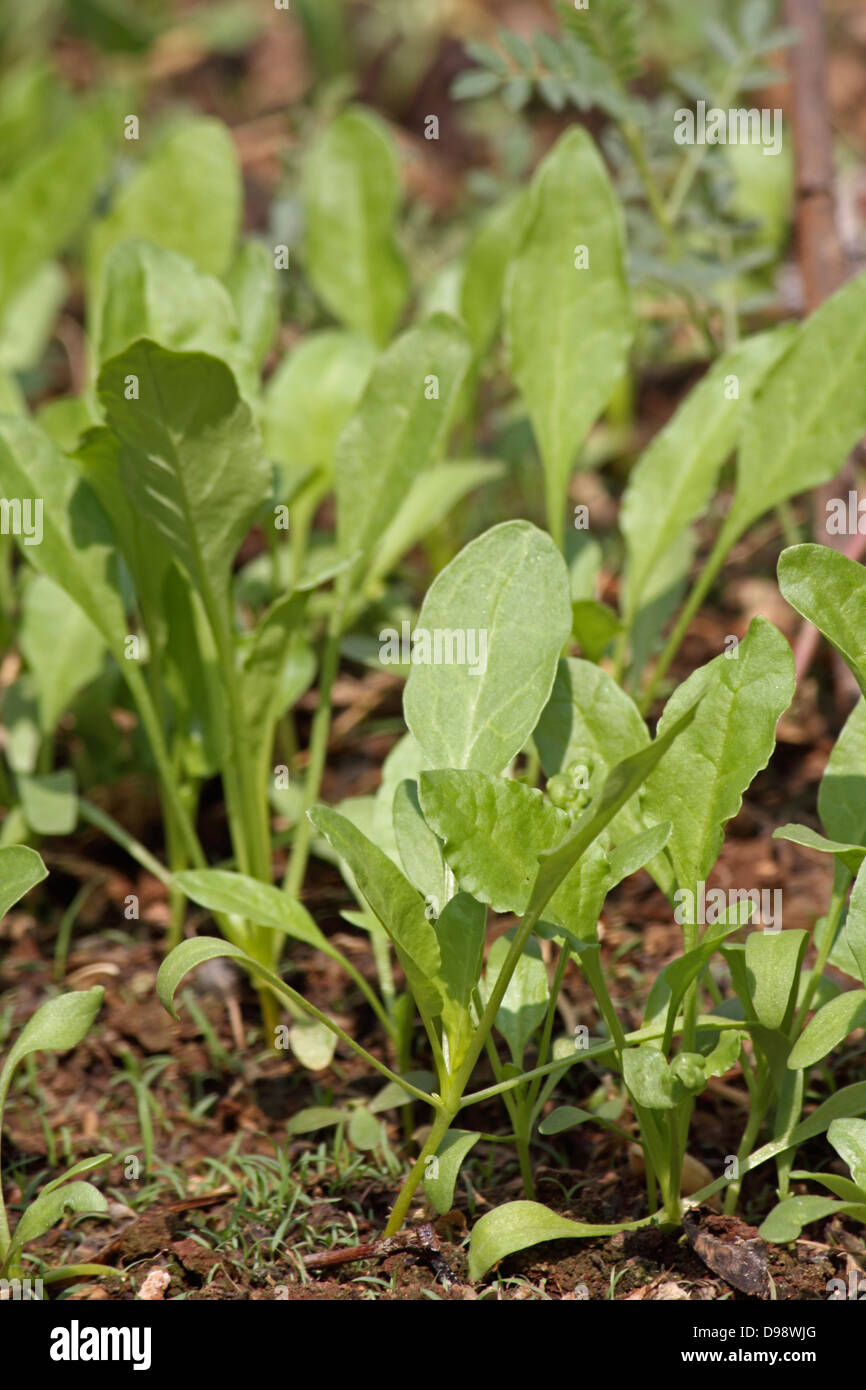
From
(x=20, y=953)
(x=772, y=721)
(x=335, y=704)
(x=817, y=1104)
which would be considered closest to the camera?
(x=772, y=721)

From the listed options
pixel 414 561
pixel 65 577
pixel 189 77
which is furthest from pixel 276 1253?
pixel 189 77

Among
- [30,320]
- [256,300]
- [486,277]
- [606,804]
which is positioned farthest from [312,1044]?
[30,320]

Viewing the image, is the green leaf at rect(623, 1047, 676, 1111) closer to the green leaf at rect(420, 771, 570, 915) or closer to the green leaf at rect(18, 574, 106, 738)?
the green leaf at rect(420, 771, 570, 915)

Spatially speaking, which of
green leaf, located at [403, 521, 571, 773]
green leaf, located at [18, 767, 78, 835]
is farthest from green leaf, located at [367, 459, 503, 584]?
green leaf, located at [403, 521, 571, 773]

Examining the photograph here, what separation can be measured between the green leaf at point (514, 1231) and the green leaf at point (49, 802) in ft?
2.26

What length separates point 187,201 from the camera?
1.93 m

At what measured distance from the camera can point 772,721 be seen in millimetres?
1115

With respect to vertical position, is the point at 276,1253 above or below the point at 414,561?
below

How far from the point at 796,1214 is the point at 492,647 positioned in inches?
20.6

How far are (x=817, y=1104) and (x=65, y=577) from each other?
93 centimetres

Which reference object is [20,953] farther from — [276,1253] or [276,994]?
[276,1253]

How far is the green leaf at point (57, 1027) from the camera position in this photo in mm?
1117

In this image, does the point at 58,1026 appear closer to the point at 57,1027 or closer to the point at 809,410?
the point at 57,1027

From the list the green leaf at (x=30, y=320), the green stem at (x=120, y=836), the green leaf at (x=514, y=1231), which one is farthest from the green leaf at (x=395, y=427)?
the green leaf at (x=30, y=320)
